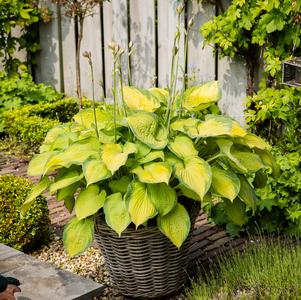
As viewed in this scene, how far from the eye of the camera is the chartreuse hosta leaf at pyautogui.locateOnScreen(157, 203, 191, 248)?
374 cm

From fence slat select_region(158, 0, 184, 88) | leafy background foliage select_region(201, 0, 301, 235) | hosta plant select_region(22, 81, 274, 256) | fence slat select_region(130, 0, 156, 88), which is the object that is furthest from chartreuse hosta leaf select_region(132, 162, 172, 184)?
fence slat select_region(130, 0, 156, 88)

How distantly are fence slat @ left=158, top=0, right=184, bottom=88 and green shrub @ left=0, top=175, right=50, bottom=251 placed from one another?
9.34ft

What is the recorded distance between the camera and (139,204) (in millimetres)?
3709

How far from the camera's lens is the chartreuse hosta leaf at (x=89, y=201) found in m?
3.78

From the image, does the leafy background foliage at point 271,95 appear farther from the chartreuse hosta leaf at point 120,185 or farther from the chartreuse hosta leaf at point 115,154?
the chartreuse hosta leaf at point 115,154

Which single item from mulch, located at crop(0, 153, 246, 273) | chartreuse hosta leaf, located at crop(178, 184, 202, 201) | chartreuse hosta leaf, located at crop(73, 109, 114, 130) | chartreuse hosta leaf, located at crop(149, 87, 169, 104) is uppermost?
chartreuse hosta leaf, located at crop(149, 87, 169, 104)

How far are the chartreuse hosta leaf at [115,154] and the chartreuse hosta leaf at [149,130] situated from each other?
8cm

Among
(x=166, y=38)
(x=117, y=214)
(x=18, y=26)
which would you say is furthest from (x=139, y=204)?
(x=18, y=26)

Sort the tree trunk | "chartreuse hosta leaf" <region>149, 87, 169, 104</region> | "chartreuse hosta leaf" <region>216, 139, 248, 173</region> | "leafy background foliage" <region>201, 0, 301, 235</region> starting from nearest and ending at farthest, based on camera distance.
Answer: "chartreuse hosta leaf" <region>216, 139, 248, 173</region> → "chartreuse hosta leaf" <region>149, 87, 169, 104</region> → "leafy background foliage" <region>201, 0, 301, 235</region> → the tree trunk

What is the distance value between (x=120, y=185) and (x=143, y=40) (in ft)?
13.3

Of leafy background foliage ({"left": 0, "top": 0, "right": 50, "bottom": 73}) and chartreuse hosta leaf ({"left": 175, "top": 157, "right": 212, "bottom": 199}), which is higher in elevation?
leafy background foliage ({"left": 0, "top": 0, "right": 50, "bottom": 73})

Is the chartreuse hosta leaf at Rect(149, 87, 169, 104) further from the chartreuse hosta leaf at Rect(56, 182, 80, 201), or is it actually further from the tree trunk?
the tree trunk

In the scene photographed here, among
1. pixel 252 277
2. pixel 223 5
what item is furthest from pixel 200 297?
pixel 223 5

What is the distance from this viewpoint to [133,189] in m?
3.77
